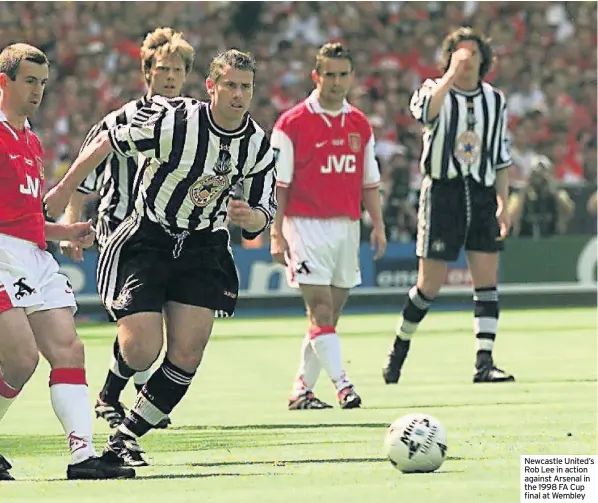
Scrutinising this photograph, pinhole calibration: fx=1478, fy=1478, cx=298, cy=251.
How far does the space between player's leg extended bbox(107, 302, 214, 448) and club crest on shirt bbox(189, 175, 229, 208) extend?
50cm

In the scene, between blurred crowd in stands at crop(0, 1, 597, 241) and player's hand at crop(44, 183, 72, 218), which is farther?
blurred crowd in stands at crop(0, 1, 597, 241)

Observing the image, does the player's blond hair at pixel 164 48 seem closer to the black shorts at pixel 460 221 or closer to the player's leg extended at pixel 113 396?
the player's leg extended at pixel 113 396

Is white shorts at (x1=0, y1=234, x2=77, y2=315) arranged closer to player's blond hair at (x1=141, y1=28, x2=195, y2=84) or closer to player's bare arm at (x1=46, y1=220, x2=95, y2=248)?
player's bare arm at (x1=46, y1=220, x2=95, y2=248)

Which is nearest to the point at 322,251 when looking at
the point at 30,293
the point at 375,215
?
the point at 375,215

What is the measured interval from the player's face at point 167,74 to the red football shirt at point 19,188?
172 cm

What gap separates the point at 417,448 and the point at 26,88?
2.20m

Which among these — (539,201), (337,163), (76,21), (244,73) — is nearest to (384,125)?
(539,201)

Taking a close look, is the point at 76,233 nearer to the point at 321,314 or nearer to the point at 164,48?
the point at 164,48

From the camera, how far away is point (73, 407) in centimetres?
603

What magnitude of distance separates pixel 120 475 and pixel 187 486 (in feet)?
1.32

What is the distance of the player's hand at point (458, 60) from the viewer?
9531 millimetres

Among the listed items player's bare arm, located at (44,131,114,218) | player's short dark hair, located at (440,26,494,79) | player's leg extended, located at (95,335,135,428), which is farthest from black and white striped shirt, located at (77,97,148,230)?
player's short dark hair, located at (440,26,494,79)

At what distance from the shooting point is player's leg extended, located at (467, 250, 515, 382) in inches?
394

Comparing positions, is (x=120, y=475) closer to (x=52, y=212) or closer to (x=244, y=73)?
(x=52, y=212)
